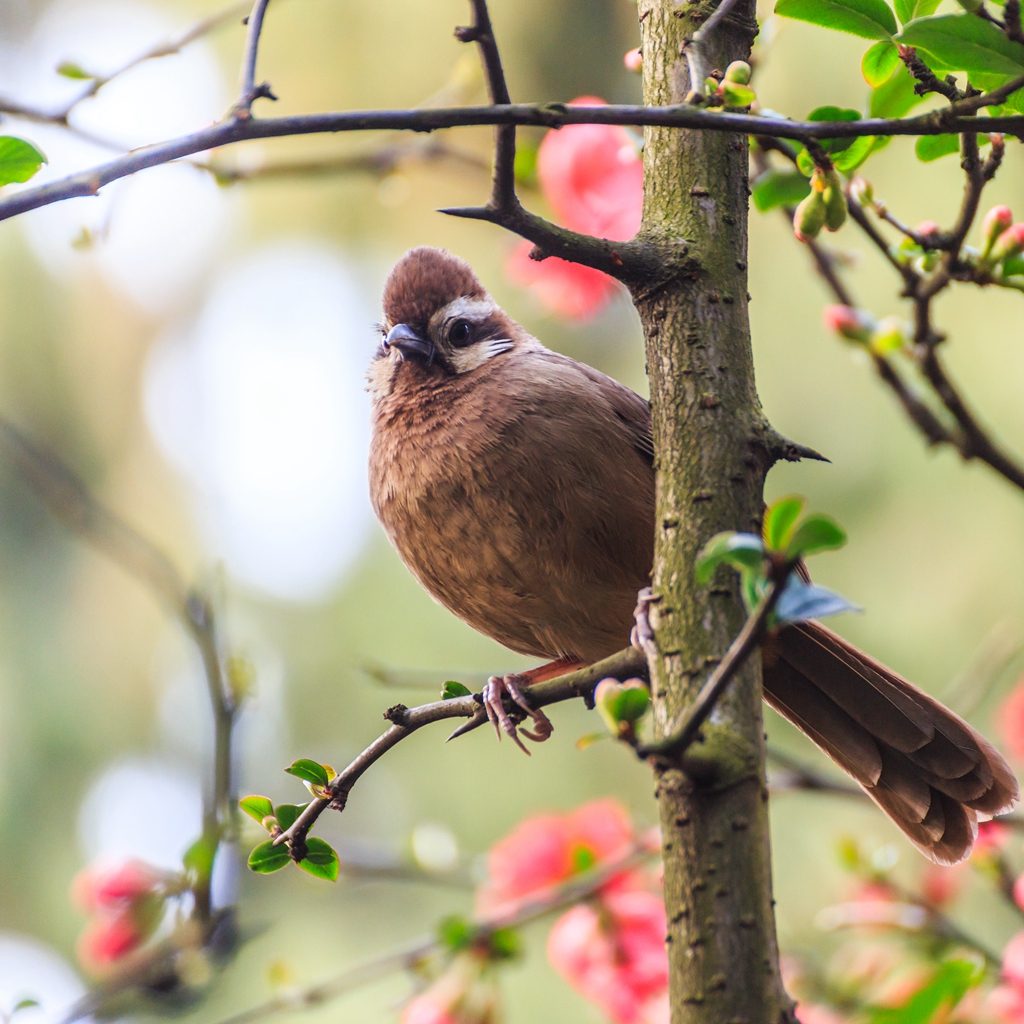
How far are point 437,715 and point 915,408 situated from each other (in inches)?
49.4

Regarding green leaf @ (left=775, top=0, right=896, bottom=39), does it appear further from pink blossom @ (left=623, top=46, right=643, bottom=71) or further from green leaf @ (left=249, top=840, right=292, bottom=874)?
green leaf @ (left=249, top=840, right=292, bottom=874)

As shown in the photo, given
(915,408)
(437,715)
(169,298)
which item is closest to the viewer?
(437,715)

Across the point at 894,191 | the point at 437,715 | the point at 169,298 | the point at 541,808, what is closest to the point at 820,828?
the point at 541,808

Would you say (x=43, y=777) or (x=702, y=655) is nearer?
(x=702, y=655)

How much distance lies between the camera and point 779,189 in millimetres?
1607

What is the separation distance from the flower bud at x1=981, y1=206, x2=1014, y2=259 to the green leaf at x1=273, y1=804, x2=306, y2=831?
1.34m

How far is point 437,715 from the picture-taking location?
4.63ft

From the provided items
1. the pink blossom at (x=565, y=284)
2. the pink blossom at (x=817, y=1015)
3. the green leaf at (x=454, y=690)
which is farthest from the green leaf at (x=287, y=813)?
the pink blossom at (x=565, y=284)

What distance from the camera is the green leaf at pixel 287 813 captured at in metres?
1.49

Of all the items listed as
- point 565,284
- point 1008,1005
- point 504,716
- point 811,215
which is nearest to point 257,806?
point 504,716

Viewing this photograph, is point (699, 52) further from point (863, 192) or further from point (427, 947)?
point (427, 947)

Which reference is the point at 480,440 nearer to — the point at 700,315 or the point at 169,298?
the point at 700,315

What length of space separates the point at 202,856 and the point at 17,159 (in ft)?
4.27

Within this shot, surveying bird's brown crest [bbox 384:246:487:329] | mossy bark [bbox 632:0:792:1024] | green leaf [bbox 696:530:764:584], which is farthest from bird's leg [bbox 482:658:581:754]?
bird's brown crest [bbox 384:246:487:329]
